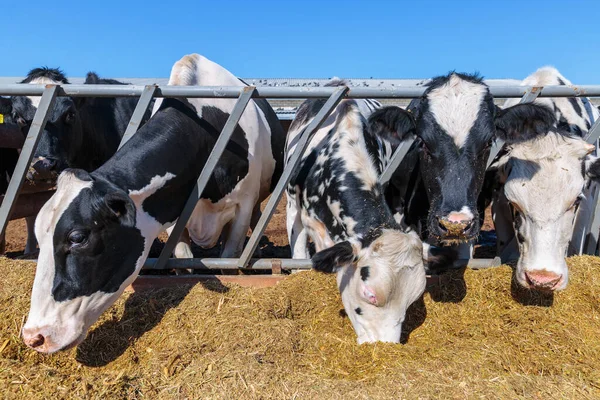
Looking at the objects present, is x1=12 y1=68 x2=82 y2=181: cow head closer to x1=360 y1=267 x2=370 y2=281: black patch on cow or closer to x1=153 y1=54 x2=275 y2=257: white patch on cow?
x1=153 y1=54 x2=275 y2=257: white patch on cow

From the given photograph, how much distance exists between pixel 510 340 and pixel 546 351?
0.75ft

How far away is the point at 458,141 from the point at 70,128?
406cm

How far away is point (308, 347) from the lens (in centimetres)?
348

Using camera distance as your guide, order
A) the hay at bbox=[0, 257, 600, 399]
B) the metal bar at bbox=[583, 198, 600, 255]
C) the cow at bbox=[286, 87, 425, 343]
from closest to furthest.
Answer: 1. the hay at bbox=[0, 257, 600, 399]
2. the cow at bbox=[286, 87, 425, 343]
3. the metal bar at bbox=[583, 198, 600, 255]

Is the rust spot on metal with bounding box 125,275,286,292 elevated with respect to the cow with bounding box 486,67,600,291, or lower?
lower

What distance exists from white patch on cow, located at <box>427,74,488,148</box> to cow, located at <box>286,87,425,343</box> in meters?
0.27

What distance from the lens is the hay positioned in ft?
9.45

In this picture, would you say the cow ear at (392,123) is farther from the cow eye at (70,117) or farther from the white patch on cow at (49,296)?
the cow eye at (70,117)

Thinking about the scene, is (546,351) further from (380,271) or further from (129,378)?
(129,378)

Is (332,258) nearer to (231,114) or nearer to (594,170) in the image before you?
(231,114)

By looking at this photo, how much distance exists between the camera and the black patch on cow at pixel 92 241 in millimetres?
3266

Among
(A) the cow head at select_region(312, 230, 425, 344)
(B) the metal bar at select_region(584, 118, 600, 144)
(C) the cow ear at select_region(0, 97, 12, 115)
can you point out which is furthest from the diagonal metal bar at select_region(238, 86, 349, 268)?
(C) the cow ear at select_region(0, 97, 12, 115)

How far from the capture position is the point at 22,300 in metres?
3.70

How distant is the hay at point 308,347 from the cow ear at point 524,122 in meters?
1.08
